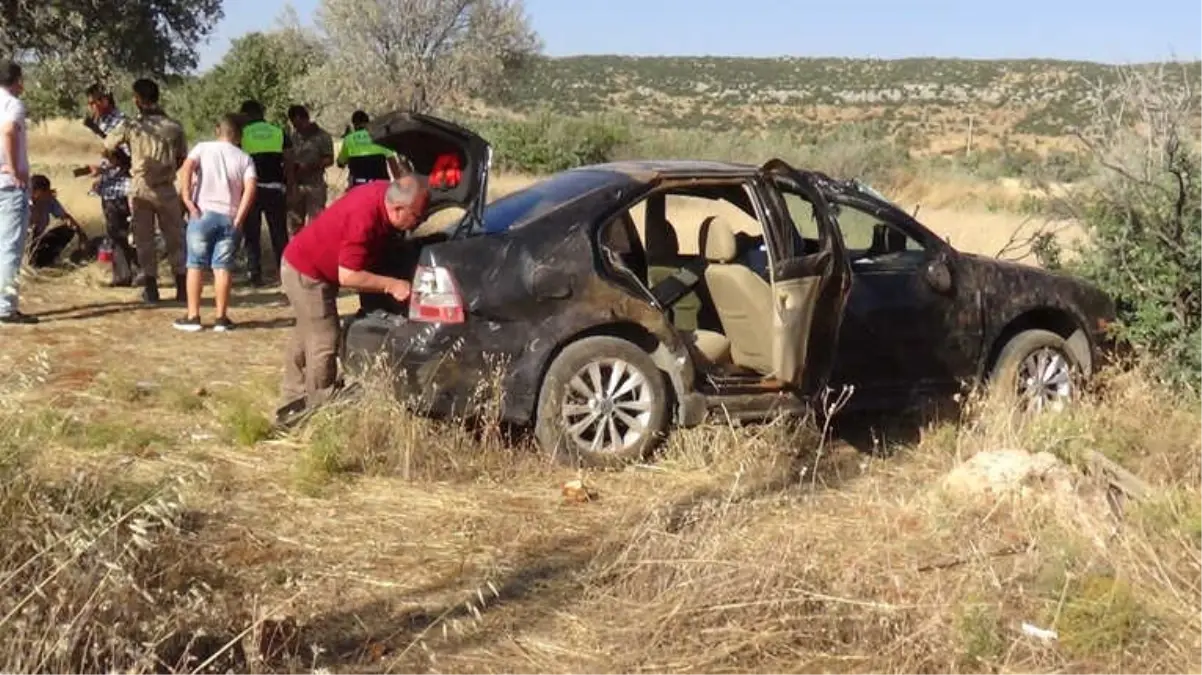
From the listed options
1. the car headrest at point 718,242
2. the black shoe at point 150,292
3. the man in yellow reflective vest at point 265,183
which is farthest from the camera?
the man in yellow reflective vest at point 265,183

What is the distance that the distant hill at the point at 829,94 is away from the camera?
209 ft

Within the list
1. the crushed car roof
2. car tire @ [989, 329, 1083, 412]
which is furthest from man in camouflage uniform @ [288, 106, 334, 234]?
car tire @ [989, 329, 1083, 412]

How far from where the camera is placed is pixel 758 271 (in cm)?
822

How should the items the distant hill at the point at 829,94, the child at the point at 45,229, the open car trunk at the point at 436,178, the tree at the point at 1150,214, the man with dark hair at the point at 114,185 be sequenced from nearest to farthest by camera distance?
the open car trunk at the point at 436,178 → the tree at the point at 1150,214 → the man with dark hair at the point at 114,185 → the child at the point at 45,229 → the distant hill at the point at 829,94

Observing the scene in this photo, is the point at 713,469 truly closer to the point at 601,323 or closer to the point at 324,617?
the point at 601,323

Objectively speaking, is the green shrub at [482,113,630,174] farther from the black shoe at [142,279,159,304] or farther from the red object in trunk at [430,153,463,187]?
the red object in trunk at [430,153,463,187]

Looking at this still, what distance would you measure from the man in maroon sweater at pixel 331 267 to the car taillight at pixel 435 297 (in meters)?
0.07

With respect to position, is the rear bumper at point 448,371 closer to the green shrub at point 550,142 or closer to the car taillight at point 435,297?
the car taillight at point 435,297

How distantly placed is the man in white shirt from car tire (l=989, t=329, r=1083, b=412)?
646 centimetres

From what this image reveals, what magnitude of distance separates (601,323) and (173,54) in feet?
33.9

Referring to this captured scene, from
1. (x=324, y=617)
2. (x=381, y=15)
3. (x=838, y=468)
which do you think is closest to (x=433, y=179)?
(x=838, y=468)

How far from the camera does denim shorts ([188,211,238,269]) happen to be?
10477 mm

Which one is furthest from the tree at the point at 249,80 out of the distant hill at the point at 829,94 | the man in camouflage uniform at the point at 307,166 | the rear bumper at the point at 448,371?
the rear bumper at the point at 448,371

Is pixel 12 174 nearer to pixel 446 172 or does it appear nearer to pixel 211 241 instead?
pixel 211 241
